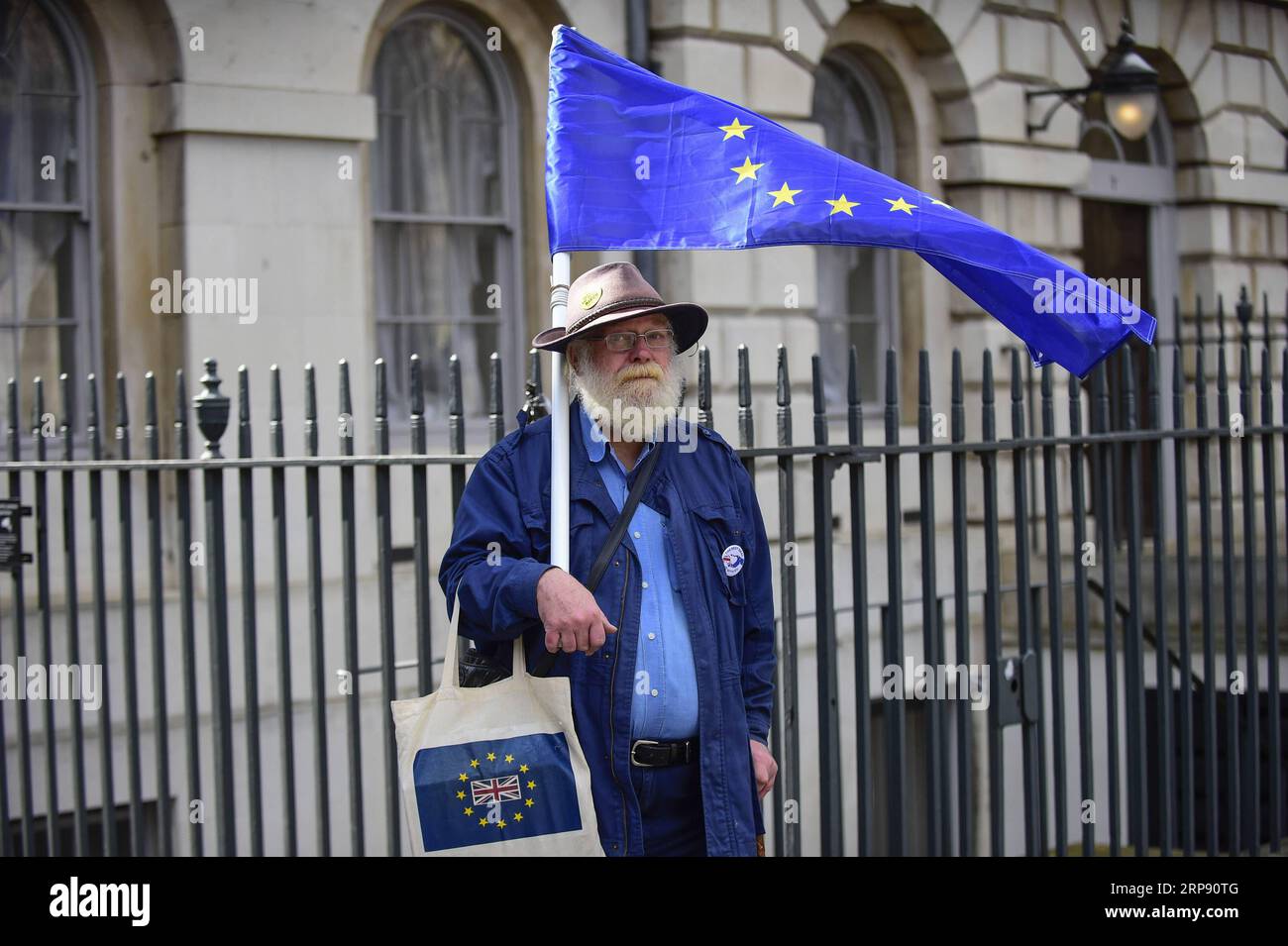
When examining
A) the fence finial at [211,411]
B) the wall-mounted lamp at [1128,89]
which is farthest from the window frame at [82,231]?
the wall-mounted lamp at [1128,89]

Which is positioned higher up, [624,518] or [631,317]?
→ [631,317]

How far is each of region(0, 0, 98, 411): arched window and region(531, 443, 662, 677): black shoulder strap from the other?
533 cm

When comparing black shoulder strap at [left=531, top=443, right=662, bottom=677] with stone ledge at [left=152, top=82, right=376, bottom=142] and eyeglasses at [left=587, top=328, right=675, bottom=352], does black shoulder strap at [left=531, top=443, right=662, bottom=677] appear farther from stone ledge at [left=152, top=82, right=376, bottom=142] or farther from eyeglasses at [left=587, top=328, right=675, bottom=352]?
stone ledge at [left=152, top=82, right=376, bottom=142]

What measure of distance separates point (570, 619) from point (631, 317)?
0.83 meters

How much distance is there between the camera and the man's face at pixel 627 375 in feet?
14.1

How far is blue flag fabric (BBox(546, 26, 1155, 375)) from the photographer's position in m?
4.39

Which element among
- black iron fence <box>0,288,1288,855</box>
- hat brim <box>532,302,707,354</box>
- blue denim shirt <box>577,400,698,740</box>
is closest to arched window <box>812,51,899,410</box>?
black iron fence <box>0,288,1288,855</box>

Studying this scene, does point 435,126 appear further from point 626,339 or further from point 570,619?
point 570,619

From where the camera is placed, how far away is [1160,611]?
6918mm

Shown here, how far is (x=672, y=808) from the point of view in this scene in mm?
4203

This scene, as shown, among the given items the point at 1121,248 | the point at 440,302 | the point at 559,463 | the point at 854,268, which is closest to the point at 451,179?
the point at 440,302

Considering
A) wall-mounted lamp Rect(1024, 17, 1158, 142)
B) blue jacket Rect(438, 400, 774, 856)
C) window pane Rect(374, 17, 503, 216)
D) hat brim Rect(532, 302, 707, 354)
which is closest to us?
blue jacket Rect(438, 400, 774, 856)

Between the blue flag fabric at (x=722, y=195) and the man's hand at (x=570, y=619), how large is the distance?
96cm
